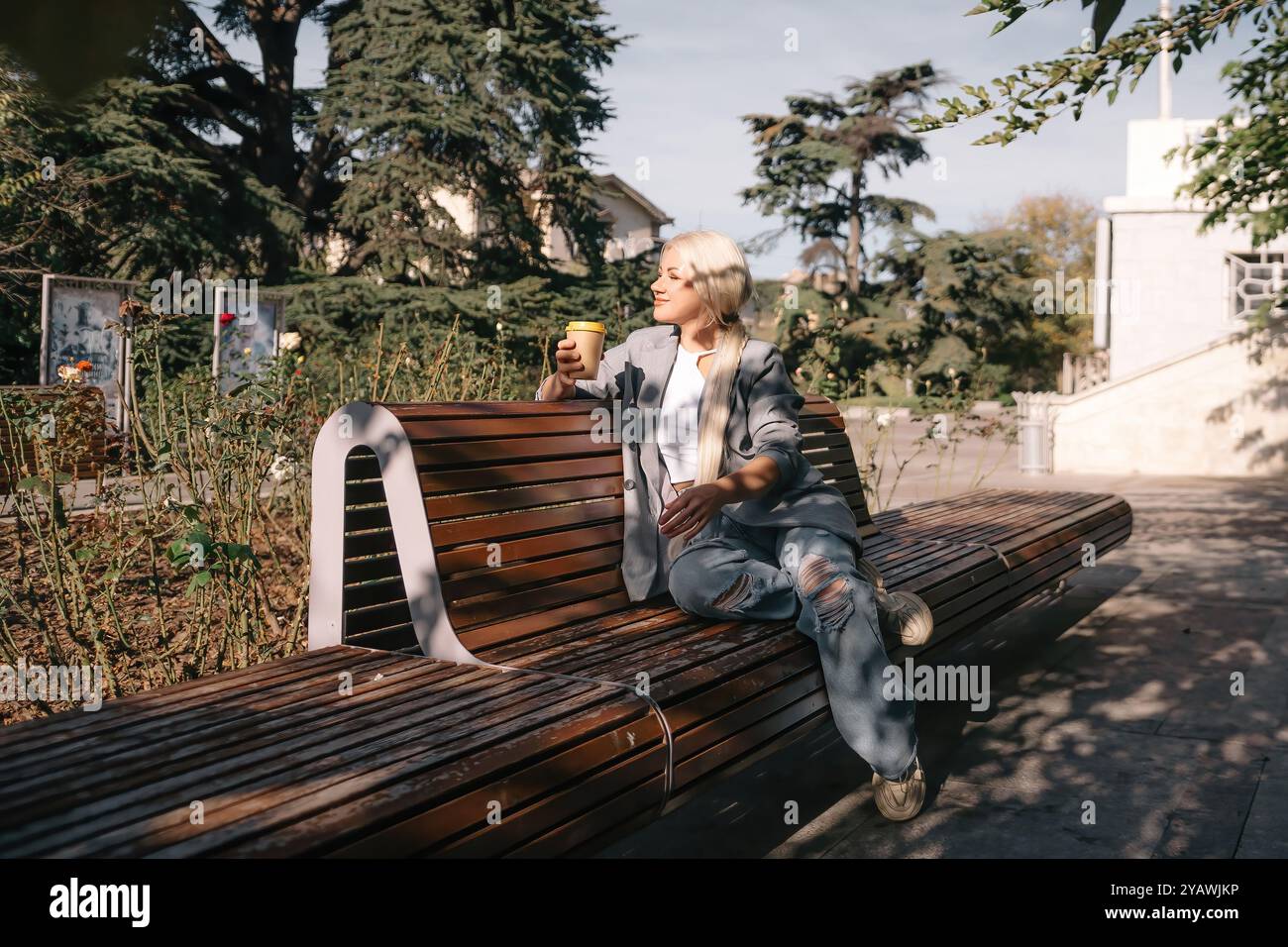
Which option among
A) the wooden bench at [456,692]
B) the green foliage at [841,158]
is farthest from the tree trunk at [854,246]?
the wooden bench at [456,692]

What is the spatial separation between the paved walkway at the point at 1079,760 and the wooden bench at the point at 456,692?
1.38ft

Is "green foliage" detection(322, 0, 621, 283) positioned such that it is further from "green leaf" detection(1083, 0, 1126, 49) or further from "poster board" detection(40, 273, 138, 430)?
"green leaf" detection(1083, 0, 1126, 49)

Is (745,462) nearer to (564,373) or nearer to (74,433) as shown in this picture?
(564,373)

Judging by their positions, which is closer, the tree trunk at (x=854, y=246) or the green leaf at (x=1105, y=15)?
the green leaf at (x=1105, y=15)

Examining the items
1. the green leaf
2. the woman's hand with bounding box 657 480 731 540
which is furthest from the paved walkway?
the green leaf

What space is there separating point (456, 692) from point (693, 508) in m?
0.83

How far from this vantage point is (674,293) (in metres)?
3.79

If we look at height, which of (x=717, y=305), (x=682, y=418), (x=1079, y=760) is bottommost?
(x=1079, y=760)

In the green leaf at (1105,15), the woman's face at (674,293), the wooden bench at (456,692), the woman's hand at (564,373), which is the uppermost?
the woman's face at (674,293)

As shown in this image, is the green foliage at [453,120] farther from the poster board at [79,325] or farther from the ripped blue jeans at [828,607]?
the ripped blue jeans at [828,607]

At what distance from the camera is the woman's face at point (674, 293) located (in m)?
3.78

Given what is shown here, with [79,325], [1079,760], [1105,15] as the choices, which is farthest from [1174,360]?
[1105,15]
